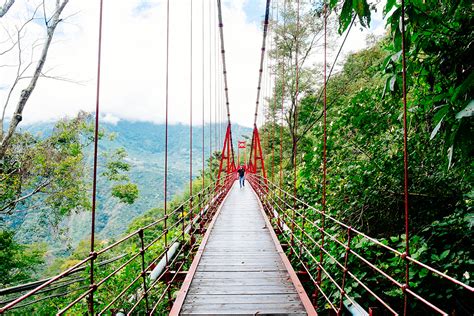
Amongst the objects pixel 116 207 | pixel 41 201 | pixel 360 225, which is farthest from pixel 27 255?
pixel 116 207

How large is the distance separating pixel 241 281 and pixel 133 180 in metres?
55.7

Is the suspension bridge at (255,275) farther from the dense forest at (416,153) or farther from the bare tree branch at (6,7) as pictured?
the bare tree branch at (6,7)

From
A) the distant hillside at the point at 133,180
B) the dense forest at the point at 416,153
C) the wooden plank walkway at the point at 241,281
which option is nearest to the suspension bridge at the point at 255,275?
the wooden plank walkway at the point at 241,281

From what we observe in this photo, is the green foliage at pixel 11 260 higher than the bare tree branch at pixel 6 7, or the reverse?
→ the bare tree branch at pixel 6 7

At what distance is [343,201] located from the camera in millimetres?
3719

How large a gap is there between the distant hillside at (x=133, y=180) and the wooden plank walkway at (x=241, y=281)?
8.43 metres

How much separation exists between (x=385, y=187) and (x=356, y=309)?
158 cm

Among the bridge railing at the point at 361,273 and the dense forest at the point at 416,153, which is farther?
the bridge railing at the point at 361,273

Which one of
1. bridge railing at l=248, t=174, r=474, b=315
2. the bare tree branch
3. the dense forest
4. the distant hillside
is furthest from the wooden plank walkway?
A: the distant hillside

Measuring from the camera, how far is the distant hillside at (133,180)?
47.6 ft

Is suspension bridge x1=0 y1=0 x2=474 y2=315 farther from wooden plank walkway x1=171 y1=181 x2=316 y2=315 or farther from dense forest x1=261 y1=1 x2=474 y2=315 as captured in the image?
dense forest x1=261 y1=1 x2=474 y2=315

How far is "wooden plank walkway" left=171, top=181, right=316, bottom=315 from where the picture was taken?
2.62 meters

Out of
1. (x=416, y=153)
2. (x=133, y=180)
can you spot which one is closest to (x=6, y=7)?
(x=416, y=153)

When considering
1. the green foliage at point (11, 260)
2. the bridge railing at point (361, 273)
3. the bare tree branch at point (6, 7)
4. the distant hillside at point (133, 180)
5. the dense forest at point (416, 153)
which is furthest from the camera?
the distant hillside at point (133, 180)
